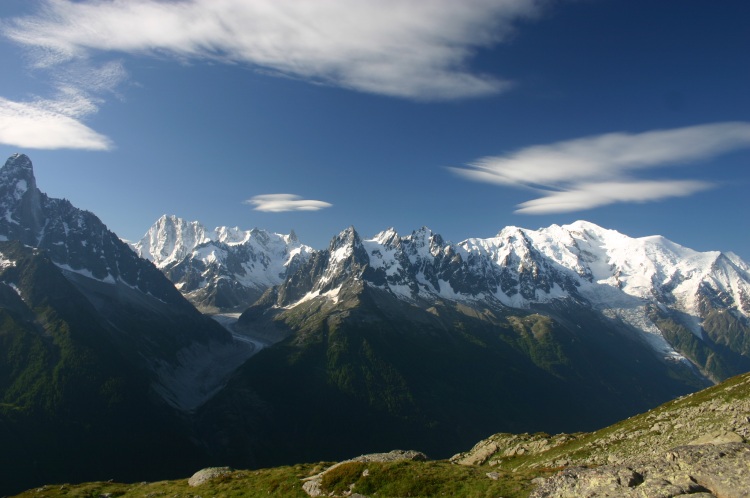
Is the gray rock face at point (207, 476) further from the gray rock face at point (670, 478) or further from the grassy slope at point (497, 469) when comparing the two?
the gray rock face at point (670, 478)

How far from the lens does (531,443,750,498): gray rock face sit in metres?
34.8

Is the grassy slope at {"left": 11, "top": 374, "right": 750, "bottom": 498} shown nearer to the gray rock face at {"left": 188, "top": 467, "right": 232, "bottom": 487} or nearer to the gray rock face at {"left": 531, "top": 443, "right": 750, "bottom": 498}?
the gray rock face at {"left": 188, "top": 467, "right": 232, "bottom": 487}

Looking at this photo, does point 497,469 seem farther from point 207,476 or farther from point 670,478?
point 207,476

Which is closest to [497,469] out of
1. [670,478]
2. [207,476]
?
[670,478]

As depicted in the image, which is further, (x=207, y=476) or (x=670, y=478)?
(x=207, y=476)

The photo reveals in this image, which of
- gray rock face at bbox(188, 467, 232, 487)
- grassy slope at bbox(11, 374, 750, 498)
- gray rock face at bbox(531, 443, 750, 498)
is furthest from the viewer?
gray rock face at bbox(188, 467, 232, 487)

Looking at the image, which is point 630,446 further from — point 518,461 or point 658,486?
point 658,486

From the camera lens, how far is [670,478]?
3688cm

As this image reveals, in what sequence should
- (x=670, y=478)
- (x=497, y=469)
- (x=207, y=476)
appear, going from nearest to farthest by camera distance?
(x=670, y=478) < (x=497, y=469) < (x=207, y=476)

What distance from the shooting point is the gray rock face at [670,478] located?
3478cm

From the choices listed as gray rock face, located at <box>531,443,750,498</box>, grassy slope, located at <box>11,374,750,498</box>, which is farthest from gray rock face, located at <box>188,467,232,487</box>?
gray rock face, located at <box>531,443,750,498</box>

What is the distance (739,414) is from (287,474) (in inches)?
2237

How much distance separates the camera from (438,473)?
5122 cm

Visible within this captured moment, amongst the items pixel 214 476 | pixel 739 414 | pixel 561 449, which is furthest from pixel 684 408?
pixel 214 476
